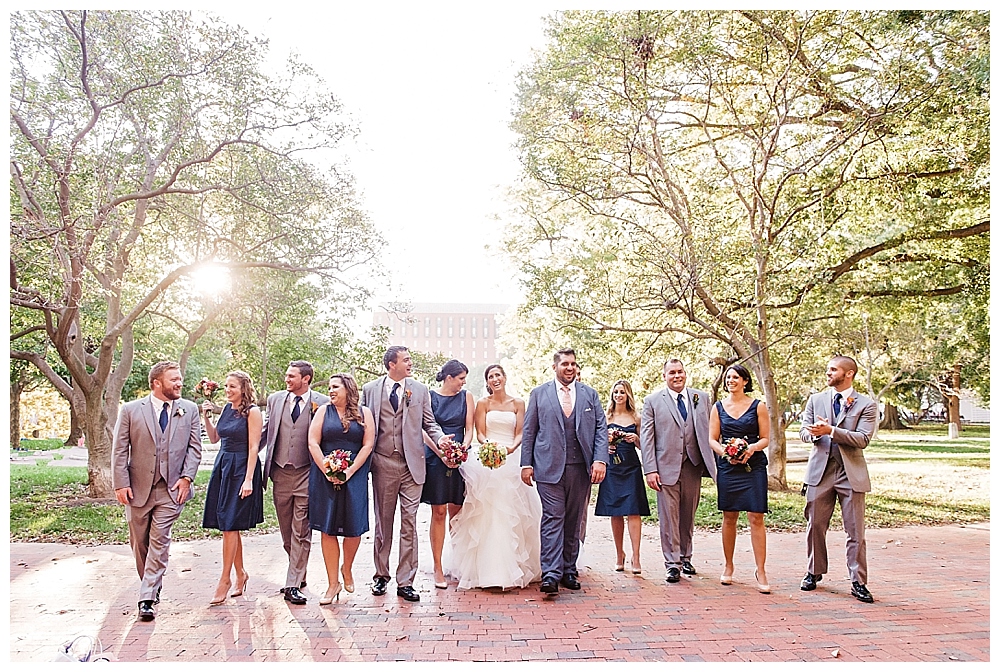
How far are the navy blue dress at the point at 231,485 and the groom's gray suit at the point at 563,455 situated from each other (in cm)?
223

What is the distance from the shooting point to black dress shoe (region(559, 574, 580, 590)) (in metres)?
6.27

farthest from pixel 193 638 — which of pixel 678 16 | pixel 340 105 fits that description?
pixel 678 16

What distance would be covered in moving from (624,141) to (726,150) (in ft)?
7.43

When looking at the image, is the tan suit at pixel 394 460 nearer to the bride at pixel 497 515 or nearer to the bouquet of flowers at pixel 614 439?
the bride at pixel 497 515

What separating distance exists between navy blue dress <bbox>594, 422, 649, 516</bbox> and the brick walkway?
0.59 metres

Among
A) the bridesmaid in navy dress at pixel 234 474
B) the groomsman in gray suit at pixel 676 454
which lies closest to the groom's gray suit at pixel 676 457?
the groomsman in gray suit at pixel 676 454

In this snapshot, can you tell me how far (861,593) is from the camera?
5.97m

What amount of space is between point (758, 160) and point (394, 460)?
29.3ft

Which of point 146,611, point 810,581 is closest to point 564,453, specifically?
point 810,581

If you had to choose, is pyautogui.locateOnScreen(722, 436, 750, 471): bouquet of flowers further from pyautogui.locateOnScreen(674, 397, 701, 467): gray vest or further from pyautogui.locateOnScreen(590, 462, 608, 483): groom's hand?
pyautogui.locateOnScreen(590, 462, 608, 483): groom's hand

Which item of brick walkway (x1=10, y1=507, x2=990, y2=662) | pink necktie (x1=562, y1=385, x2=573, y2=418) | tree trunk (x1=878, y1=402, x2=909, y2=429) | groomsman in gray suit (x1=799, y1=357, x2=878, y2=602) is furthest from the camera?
tree trunk (x1=878, y1=402, x2=909, y2=429)

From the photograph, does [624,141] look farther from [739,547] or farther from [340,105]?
[739,547]

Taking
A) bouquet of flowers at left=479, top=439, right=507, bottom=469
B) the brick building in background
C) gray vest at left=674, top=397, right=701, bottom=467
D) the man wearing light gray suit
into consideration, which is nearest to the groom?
bouquet of flowers at left=479, top=439, right=507, bottom=469
